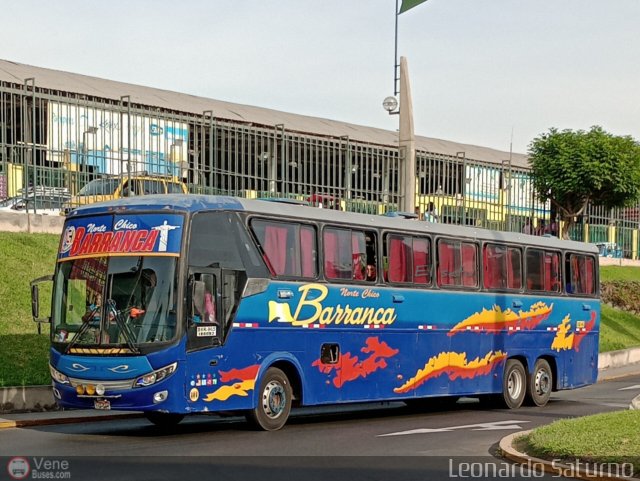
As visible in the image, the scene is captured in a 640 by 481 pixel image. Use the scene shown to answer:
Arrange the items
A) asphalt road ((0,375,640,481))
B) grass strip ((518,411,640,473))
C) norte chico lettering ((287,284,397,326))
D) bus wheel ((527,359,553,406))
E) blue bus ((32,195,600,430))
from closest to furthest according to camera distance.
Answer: asphalt road ((0,375,640,481)), grass strip ((518,411,640,473)), blue bus ((32,195,600,430)), norte chico lettering ((287,284,397,326)), bus wheel ((527,359,553,406))

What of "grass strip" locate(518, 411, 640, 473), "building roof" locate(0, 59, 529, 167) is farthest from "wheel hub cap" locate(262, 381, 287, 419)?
"building roof" locate(0, 59, 529, 167)

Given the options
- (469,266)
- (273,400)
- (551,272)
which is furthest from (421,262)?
(551,272)

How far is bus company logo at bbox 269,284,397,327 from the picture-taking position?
17.8m

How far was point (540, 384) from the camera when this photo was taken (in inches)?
969

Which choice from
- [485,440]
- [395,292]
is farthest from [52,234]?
[485,440]

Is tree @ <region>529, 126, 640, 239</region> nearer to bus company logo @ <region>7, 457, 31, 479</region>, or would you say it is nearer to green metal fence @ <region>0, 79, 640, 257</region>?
green metal fence @ <region>0, 79, 640, 257</region>

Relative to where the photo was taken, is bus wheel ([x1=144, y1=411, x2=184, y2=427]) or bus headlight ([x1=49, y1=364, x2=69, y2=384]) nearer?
bus headlight ([x1=49, y1=364, x2=69, y2=384])

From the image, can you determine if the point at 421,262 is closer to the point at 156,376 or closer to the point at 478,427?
the point at 478,427

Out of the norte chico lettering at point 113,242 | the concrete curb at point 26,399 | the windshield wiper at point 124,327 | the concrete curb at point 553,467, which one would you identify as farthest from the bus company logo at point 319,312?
the concrete curb at point 26,399

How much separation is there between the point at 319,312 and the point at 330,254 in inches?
38.3

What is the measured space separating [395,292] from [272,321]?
11.4 ft

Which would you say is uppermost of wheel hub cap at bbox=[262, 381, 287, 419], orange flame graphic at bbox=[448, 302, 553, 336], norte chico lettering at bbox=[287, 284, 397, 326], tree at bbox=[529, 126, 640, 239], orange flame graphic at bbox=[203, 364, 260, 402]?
tree at bbox=[529, 126, 640, 239]

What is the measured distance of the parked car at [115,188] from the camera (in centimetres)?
2728

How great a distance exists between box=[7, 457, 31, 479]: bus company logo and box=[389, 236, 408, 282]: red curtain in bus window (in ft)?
28.6
